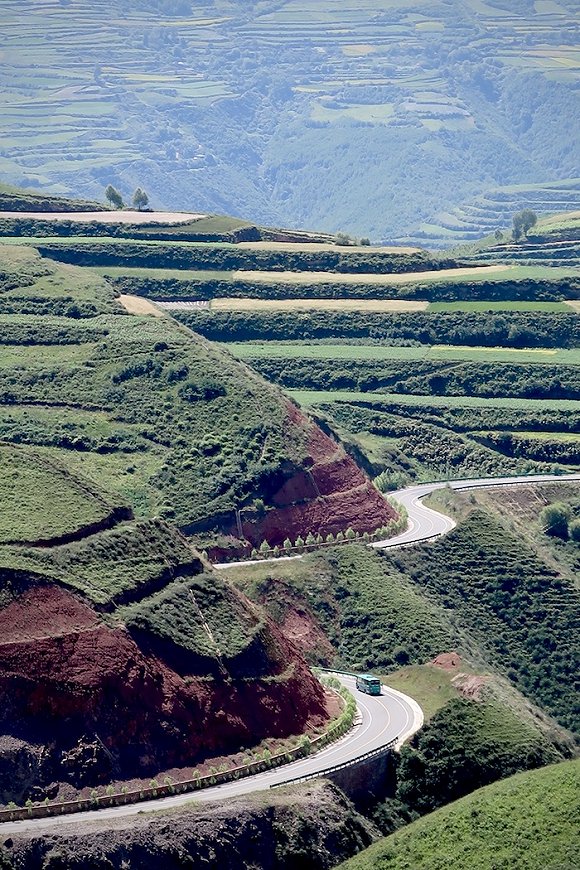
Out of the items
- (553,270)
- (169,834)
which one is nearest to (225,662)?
(169,834)

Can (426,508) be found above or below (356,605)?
below

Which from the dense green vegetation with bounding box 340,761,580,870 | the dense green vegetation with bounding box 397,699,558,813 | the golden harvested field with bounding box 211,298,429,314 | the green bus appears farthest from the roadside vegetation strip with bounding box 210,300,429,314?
the dense green vegetation with bounding box 340,761,580,870

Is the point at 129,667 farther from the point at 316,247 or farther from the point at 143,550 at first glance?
the point at 316,247

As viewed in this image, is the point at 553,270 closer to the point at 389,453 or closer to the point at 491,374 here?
the point at 491,374

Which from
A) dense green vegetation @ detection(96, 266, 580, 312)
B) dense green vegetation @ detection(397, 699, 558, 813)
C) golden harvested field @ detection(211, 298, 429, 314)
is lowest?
dense green vegetation @ detection(397, 699, 558, 813)

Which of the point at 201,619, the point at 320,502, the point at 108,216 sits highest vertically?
the point at 201,619

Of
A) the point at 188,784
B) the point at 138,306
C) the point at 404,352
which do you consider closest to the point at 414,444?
the point at 404,352

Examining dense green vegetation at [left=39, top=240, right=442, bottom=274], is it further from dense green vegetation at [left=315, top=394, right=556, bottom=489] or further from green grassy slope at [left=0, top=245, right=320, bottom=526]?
green grassy slope at [left=0, top=245, right=320, bottom=526]
